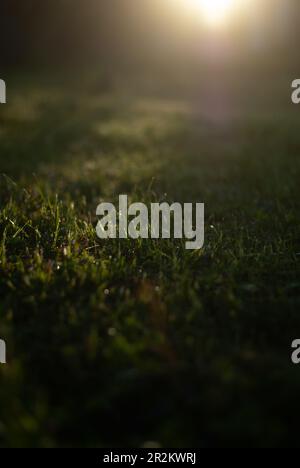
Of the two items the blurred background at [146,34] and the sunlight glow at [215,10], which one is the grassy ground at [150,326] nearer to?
the blurred background at [146,34]

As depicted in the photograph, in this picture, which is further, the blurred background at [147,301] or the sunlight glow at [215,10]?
the sunlight glow at [215,10]

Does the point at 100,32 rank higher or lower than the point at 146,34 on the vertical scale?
lower

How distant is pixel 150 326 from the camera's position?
197cm

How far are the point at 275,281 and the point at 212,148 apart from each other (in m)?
4.33

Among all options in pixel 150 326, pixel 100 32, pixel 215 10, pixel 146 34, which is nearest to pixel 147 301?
pixel 150 326

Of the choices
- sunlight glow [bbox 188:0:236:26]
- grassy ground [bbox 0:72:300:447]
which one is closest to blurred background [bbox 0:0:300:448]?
grassy ground [bbox 0:72:300:447]

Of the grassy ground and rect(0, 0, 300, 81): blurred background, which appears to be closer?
the grassy ground

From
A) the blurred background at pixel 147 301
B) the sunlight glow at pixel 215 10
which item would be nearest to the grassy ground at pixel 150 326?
the blurred background at pixel 147 301

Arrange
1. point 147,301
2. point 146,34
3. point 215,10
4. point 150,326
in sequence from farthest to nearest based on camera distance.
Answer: point 146,34 < point 215,10 < point 147,301 < point 150,326

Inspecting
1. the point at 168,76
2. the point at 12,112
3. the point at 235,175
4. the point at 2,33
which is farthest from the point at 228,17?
the point at 235,175

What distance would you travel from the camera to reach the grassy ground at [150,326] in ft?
5.01

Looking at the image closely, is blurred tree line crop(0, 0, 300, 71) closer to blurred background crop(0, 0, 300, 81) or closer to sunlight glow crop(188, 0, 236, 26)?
blurred background crop(0, 0, 300, 81)

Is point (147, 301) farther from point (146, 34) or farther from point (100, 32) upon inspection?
point (146, 34)

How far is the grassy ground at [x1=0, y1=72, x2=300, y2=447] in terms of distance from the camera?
1.53m
